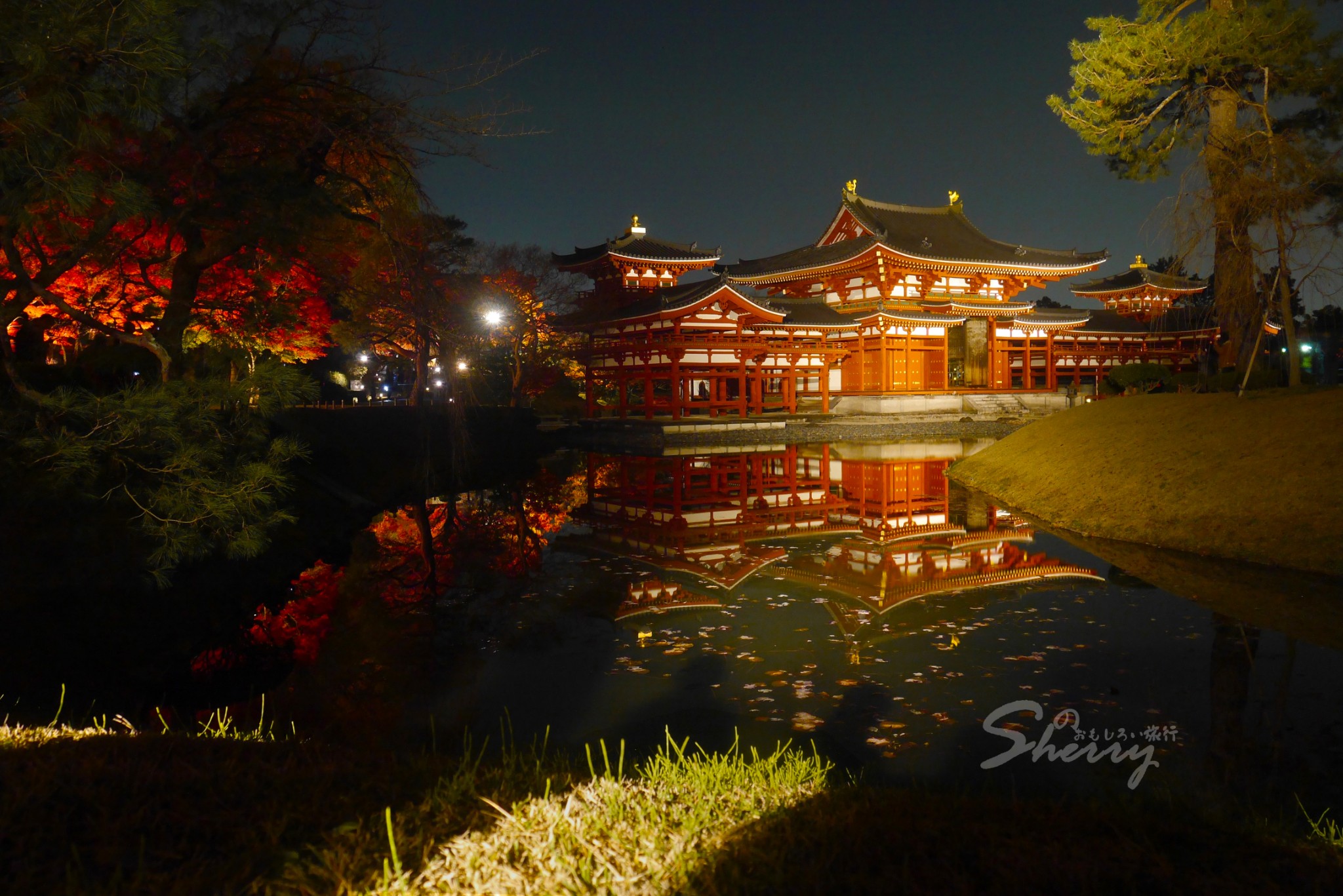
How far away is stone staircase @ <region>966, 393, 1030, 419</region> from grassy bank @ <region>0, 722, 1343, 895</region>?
3344 cm

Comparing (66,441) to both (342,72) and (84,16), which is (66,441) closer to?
(84,16)

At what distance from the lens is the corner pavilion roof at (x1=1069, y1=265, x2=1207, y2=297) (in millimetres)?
44750

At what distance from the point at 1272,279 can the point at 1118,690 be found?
44.4 ft

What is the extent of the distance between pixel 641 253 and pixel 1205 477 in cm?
3258

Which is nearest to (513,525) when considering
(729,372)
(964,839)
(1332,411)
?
(964,839)

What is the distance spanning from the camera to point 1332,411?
1139 centimetres

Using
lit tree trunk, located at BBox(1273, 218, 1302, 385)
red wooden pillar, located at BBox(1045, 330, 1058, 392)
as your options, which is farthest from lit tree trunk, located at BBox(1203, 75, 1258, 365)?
red wooden pillar, located at BBox(1045, 330, 1058, 392)

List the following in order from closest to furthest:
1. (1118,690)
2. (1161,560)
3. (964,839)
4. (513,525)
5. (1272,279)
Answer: (964,839), (1118,690), (1161,560), (513,525), (1272,279)

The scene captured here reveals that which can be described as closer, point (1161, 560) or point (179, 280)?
point (179, 280)

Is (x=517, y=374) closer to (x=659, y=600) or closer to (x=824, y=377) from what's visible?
(x=824, y=377)

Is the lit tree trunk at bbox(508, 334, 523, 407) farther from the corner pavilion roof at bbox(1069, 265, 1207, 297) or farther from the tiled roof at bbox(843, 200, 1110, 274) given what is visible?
the corner pavilion roof at bbox(1069, 265, 1207, 297)

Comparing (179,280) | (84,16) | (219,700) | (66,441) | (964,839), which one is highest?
(84,16)

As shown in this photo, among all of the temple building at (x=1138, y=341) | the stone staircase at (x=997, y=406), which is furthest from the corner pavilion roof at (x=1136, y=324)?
the stone staircase at (x=997, y=406)

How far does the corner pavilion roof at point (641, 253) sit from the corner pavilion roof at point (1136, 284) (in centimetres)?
2506
